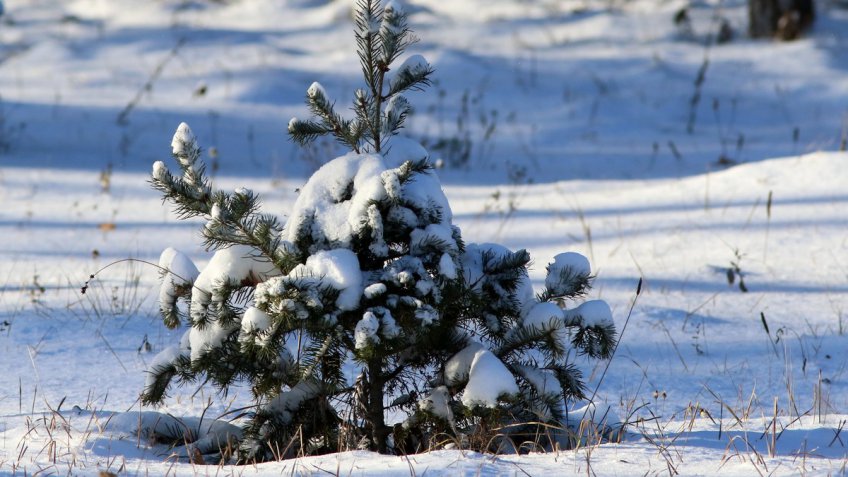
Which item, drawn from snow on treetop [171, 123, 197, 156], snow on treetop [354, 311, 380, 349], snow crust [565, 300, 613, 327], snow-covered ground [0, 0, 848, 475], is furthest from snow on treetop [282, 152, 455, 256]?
snow-covered ground [0, 0, 848, 475]

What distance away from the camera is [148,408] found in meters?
2.92

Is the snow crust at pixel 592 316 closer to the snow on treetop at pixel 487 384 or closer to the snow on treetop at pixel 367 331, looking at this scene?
the snow on treetop at pixel 487 384

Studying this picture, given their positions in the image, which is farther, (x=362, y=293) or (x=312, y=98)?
(x=312, y=98)

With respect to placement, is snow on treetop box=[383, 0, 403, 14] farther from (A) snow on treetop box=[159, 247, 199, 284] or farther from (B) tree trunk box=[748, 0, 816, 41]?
(B) tree trunk box=[748, 0, 816, 41]

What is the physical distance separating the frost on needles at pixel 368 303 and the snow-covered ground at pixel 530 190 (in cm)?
22

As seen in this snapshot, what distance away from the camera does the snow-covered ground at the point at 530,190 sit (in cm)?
263

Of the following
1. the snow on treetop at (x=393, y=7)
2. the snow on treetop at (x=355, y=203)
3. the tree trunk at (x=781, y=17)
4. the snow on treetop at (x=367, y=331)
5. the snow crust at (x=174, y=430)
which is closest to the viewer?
the snow on treetop at (x=367, y=331)

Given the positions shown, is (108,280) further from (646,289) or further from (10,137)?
(10,137)

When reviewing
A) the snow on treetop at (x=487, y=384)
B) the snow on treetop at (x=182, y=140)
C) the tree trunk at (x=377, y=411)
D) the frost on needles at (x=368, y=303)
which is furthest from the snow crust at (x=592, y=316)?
the snow on treetop at (x=182, y=140)

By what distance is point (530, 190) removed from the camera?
6.86 meters

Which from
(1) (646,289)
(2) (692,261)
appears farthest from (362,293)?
(2) (692,261)

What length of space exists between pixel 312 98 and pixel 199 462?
38.5 inches

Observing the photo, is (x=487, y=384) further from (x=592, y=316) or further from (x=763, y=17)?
(x=763, y=17)

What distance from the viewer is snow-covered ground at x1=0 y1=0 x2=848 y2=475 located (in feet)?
8.64
